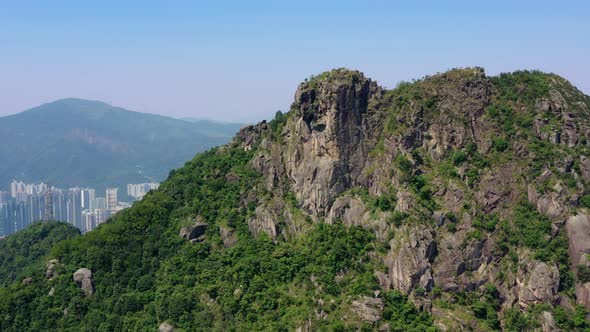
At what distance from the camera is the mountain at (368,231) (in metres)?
54.4

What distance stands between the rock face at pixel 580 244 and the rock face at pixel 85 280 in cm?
4438

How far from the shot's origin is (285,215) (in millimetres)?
63656

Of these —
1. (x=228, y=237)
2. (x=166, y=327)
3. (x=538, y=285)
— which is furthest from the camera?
(x=228, y=237)

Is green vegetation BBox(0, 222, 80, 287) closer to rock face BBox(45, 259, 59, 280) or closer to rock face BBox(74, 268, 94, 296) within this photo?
rock face BBox(45, 259, 59, 280)

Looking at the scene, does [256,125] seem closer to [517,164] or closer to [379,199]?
[379,199]

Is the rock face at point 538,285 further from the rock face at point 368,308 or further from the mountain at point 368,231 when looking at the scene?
the rock face at point 368,308

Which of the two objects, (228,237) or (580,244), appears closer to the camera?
(580,244)

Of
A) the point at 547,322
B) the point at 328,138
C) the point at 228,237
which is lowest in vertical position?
the point at 547,322

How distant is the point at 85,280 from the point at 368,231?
2816 centimetres

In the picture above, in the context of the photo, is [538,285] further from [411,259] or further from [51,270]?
[51,270]

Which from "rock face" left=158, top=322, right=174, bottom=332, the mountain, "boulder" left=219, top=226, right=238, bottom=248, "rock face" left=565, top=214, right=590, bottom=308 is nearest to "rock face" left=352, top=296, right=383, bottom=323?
the mountain

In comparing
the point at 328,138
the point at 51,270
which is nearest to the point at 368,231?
the point at 328,138

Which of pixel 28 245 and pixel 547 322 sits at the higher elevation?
pixel 547 322

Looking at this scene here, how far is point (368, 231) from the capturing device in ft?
193
